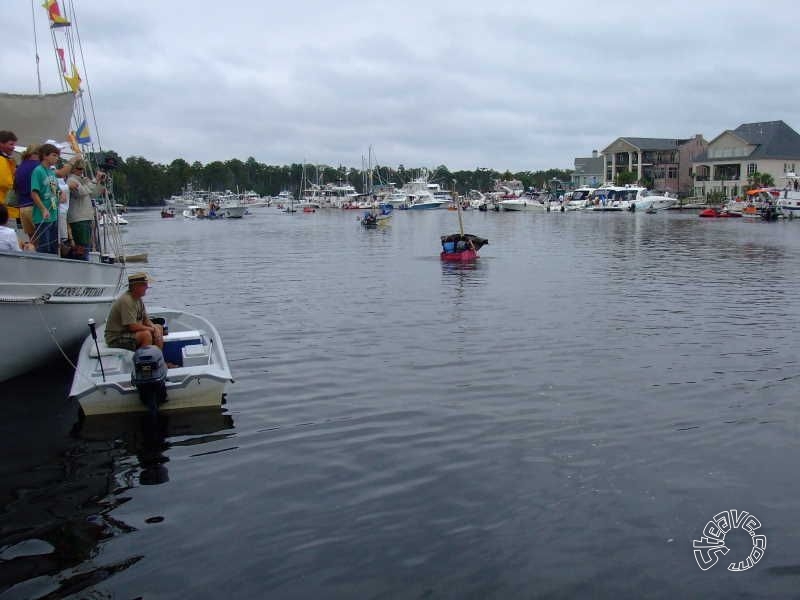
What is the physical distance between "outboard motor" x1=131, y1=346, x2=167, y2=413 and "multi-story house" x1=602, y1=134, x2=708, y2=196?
137m

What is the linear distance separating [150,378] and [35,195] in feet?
13.9

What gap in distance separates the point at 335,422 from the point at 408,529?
345 centimetres

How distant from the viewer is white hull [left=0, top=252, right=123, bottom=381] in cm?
1114

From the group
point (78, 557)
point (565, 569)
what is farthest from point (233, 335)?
point (565, 569)

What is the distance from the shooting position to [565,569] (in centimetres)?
660

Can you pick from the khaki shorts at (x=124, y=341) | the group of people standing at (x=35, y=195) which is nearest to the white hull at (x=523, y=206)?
the group of people standing at (x=35, y=195)

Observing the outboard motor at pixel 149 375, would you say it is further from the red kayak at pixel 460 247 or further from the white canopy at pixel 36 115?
the red kayak at pixel 460 247

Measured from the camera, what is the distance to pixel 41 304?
11.9 m

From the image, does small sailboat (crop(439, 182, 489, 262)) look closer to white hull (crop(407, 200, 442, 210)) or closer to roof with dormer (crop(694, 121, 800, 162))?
roof with dormer (crop(694, 121, 800, 162))

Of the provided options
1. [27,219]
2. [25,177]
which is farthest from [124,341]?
[27,219]

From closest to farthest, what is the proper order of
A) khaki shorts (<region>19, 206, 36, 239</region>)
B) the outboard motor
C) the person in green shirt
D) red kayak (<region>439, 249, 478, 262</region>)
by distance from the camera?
the outboard motor → the person in green shirt → khaki shorts (<region>19, 206, 36, 239</region>) → red kayak (<region>439, 249, 478, 262</region>)

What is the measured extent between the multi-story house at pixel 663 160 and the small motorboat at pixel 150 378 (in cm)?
13523

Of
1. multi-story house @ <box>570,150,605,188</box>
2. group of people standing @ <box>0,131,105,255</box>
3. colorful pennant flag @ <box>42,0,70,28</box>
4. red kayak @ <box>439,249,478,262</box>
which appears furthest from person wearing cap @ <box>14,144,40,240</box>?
multi-story house @ <box>570,150,605,188</box>

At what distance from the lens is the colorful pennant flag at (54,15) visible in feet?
53.3
